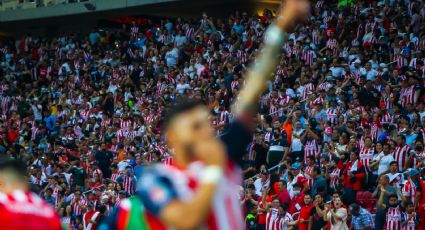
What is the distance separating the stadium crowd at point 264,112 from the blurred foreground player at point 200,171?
35.3 feet

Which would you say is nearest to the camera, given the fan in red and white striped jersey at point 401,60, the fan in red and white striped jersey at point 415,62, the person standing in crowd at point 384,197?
the person standing in crowd at point 384,197

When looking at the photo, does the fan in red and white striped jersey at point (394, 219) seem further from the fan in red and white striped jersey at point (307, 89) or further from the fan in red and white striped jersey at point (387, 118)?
the fan in red and white striped jersey at point (307, 89)

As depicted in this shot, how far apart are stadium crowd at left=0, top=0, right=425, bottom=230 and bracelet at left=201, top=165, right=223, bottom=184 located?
1116cm

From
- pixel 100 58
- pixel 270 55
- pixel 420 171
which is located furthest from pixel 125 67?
pixel 270 55

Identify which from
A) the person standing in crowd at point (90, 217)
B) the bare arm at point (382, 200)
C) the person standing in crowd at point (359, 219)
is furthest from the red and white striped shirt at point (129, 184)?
the bare arm at point (382, 200)

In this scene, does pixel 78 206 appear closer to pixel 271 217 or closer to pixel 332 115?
pixel 271 217

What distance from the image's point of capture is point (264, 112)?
21266mm

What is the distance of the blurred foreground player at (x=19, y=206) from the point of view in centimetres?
531

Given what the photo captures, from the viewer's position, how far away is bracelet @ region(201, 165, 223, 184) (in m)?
3.87

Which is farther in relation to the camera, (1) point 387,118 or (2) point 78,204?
(2) point 78,204

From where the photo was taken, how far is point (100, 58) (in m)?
31.2

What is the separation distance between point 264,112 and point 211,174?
17.4 metres

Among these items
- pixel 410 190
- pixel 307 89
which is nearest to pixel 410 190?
pixel 410 190

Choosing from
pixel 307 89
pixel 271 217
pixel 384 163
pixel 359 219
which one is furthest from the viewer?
pixel 307 89
